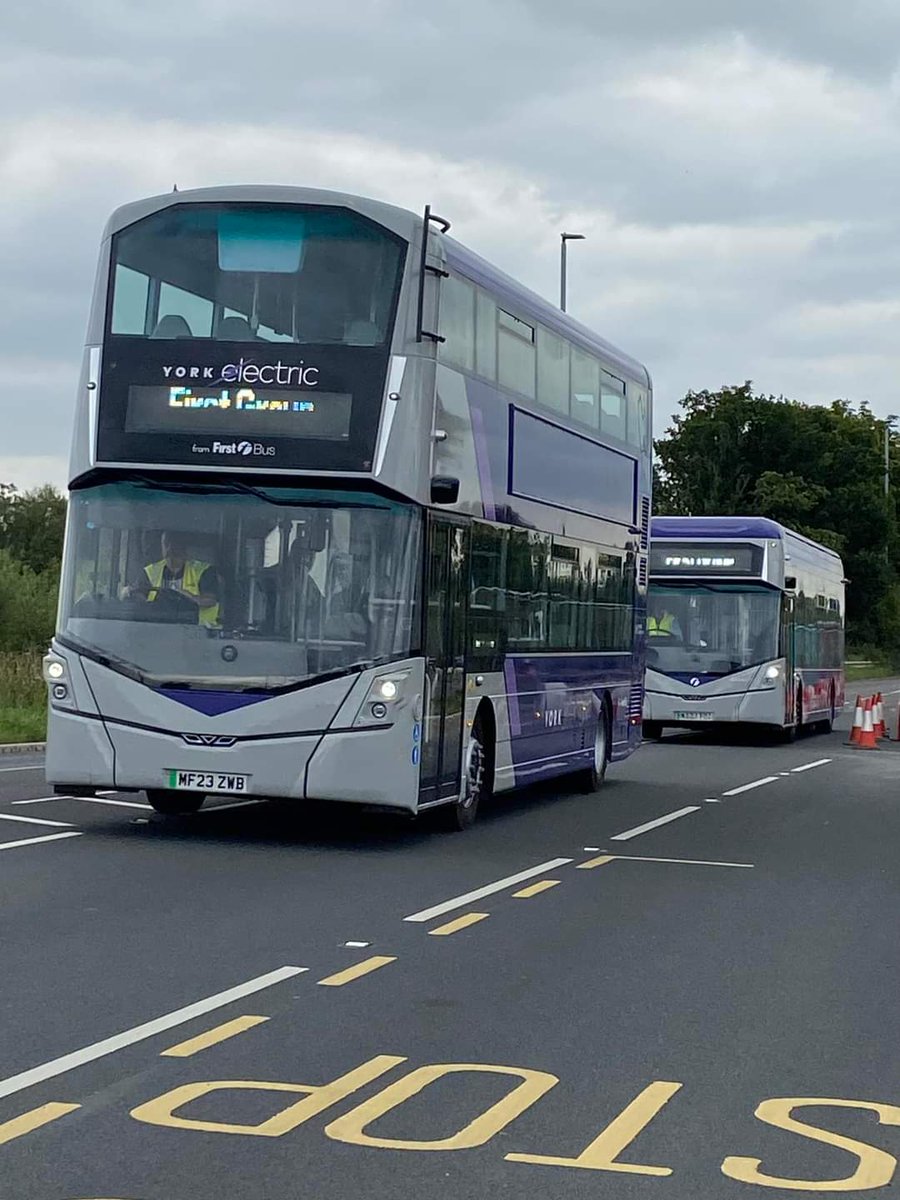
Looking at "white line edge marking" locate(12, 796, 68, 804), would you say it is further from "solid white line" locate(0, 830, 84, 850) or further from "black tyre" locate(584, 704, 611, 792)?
"black tyre" locate(584, 704, 611, 792)

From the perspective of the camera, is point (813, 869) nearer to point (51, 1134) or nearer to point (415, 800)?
point (415, 800)

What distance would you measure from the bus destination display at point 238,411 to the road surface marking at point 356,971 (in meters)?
5.52

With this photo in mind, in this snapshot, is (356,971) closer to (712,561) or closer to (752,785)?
(752,785)

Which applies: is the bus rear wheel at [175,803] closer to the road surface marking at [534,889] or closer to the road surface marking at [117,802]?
the road surface marking at [117,802]

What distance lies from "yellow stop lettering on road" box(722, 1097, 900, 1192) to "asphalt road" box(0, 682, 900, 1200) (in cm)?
2

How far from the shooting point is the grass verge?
31.0m

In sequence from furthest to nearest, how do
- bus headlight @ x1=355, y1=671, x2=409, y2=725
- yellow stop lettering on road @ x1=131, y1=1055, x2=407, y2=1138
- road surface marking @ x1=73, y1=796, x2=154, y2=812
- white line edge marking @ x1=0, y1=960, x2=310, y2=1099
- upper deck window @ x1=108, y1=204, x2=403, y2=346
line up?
road surface marking @ x1=73, y1=796, x2=154, y2=812
upper deck window @ x1=108, y1=204, x2=403, y2=346
bus headlight @ x1=355, y1=671, x2=409, y2=725
white line edge marking @ x1=0, y1=960, x2=310, y2=1099
yellow stop lettering on road @ x1=131, y1=1055, x2=407, y2=1138

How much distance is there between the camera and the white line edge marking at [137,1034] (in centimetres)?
718

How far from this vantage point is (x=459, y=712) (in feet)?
52.8

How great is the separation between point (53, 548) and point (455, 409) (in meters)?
84.3

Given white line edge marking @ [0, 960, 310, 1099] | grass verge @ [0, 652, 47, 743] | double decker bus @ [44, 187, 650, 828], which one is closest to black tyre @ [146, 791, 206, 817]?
double decker bus @ [44, 187, 650, 828]

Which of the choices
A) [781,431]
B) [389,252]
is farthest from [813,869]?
[781,431]

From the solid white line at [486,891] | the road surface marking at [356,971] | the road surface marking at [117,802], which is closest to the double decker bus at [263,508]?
the solid white line at [486,891]

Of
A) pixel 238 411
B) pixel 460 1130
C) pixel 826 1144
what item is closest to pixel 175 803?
pixel 238 411
